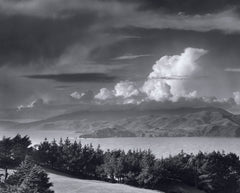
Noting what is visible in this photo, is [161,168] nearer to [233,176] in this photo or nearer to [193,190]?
[193,190]

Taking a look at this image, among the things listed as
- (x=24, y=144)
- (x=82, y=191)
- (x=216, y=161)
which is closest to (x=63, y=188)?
(x=82, y=191)

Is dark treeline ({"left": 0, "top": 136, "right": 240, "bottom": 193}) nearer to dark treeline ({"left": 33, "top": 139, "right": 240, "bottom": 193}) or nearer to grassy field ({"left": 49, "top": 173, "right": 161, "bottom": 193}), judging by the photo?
dark treeline ({"left": 33, "top": 139, "right": 240, "bottom": 193})

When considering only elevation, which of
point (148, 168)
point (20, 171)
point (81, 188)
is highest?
point (148, 168)

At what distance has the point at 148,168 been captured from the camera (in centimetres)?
10675

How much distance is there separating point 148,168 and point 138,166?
318 inches

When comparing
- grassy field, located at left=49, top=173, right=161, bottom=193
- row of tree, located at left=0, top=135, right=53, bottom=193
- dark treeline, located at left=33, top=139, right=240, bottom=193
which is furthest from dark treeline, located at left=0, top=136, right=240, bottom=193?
grassy field, located at left=49, top=173, right=161, bottom=193

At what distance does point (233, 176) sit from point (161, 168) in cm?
2218

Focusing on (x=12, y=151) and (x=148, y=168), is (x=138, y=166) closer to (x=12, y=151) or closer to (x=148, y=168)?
(x=148, y=168)

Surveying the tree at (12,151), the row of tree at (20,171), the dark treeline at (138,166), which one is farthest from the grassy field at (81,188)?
the tree at (12,151)

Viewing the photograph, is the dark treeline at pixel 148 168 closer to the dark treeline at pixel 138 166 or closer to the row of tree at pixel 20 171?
the dark treeline at pixel 138 166

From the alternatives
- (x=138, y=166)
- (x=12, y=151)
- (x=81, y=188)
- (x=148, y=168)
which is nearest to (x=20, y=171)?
(x=81, y=188)

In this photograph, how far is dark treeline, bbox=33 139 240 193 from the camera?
109 m

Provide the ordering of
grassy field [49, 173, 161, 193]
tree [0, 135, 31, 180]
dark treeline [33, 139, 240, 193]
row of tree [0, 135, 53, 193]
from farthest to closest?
tree [0, 135, 31, 180]
dark treeline [33, 139, 240, 193]
grassy field [49, 173, 161, 193]
row of tree [0, 135, 53, 193]

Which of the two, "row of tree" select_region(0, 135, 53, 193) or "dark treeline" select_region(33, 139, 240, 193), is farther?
"dark treeline" select_region(33, 139, 240, 193)
